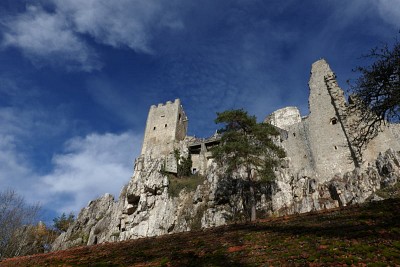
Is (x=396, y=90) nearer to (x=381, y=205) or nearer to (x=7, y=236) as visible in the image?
(x=381, y=205)

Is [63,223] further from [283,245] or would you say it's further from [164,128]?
[283,245]

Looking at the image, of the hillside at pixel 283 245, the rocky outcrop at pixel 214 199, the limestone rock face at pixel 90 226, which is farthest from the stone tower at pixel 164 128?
the hillside at pixel 283 245

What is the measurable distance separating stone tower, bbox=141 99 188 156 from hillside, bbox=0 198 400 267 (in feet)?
106

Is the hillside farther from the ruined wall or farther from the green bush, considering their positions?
the green bush

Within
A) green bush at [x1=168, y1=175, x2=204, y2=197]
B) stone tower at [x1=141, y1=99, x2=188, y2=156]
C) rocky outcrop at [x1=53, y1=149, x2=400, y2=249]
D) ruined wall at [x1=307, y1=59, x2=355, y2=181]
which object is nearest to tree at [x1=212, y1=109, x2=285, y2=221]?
rocky outcrop at [x1=53, y1=149, x2=400, y2=249]

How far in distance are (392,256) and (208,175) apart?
25.6 metres

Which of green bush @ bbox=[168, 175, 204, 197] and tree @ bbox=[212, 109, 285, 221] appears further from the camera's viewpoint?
green bush @ bbox=[168, 175, 204, 197]

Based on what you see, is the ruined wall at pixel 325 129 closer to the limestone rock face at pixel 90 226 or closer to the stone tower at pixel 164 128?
the stone tower at pixel 164 128

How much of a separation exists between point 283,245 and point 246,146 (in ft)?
46.0

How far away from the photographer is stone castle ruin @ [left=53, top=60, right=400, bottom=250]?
78.0 ft

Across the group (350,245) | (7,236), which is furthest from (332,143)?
(7,236)

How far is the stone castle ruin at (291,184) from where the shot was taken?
2378 cm

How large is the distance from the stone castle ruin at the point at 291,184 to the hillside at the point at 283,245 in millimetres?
12013

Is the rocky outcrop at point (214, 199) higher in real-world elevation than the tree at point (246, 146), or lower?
lower
